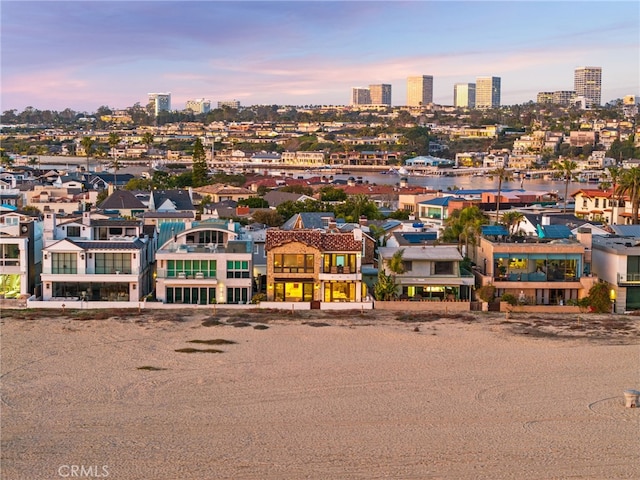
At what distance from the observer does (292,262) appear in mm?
22609

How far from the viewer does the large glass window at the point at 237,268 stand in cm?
2255

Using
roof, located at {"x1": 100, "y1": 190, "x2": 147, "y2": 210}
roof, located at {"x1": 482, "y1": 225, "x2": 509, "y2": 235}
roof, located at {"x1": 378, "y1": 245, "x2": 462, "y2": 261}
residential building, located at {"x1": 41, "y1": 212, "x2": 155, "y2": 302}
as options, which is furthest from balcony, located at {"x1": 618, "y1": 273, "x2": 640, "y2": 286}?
roof, located at {"x1": 100, "y1": 190, "x2": 147, "y2": 210}

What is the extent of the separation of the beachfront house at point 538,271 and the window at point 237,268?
6.55m

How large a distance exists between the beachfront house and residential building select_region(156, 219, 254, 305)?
665 centimetres

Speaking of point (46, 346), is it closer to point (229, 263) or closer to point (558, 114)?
point (229, 263)

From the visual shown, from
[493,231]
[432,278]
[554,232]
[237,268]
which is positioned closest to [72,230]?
[237,268]

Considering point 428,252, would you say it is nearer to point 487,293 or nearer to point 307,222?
point 487,293

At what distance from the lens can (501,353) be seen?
60.4 feet

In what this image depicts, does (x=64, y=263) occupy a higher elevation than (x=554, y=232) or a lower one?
lower

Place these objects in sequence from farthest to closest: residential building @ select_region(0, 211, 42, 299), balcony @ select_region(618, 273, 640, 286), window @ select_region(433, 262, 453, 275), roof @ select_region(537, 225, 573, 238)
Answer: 1. roof @ select_region(537, 225, 573, 238)
2. window @ select_region(433, 262, 453, 275)
3. balcony @ select_region(618, 273, 640, 286)
4. residential building @ select_region(0, 211, 42, 299)

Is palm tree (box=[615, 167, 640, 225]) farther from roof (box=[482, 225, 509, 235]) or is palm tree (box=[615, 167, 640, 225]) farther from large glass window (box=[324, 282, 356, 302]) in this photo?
large glass window (box=[324, 282, 356, 302])

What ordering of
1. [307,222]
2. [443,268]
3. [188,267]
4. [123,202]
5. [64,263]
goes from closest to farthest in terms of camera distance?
[64,263] < [188,267] < [443,268] < [307,222] < [123,202]

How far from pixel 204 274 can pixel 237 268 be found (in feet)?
2.91

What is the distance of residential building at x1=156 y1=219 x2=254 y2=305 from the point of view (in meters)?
22.4
